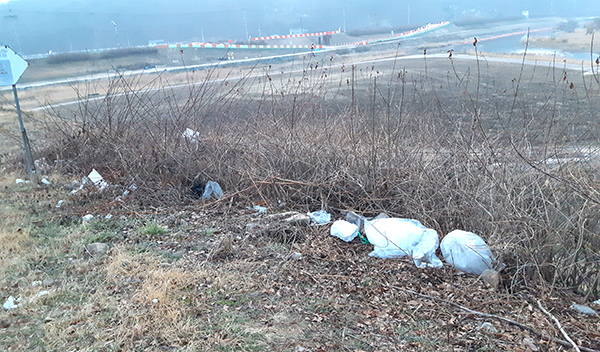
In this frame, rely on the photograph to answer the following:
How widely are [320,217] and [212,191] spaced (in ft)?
6.23

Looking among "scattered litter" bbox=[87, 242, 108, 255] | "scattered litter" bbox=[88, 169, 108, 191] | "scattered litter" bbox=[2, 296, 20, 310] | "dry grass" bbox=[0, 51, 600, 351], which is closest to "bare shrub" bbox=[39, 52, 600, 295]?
"dry grass" bbox=[0, 51, 600, 351]

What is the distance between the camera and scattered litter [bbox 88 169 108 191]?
684 cm

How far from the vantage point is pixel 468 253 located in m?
3.98

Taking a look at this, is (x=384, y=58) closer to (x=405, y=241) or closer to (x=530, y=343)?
(x=405, y=241)

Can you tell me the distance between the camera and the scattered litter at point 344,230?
15.6 feet

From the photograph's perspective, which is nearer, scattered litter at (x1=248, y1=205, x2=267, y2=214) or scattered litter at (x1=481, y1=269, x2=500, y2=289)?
scattered litter at (x1=481, y1=269, x2=500, y2=289)

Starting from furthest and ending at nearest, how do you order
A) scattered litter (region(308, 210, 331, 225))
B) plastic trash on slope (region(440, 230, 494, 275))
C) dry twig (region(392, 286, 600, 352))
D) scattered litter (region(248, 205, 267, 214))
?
scattered litter (region(248, 205, 267, 214)) < scattered litter (region(308, 210, 331, 225)) < plastic trash on slope (region(440, 230, 494, 275)) < dry twig (region(392, 286, 600, 352))

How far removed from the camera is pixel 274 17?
6203cm

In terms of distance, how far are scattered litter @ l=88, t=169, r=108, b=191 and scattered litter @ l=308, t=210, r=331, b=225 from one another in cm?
345

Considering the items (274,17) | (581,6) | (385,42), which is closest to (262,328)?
(385,42)

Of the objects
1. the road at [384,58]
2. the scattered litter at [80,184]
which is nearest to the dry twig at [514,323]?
the road at [384,58]

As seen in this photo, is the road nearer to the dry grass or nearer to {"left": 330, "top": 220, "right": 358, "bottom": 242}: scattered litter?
the dry grass

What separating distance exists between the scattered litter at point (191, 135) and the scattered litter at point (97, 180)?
1438 millimetres

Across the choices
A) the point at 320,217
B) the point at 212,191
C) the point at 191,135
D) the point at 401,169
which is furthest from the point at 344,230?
the point at 191,135
